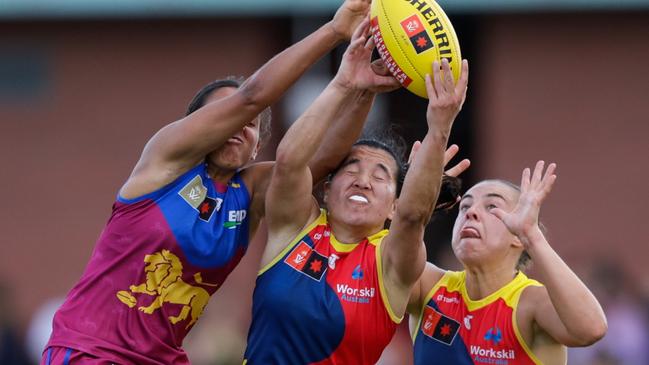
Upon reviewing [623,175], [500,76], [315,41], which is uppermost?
[315,41]

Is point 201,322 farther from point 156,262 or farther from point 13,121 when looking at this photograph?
point 156,262

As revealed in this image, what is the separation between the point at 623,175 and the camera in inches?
567

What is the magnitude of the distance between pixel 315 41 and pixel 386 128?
113cm

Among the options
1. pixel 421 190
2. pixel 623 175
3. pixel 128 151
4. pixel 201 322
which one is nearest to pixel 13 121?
pixel 128 151

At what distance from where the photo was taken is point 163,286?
19.5ft

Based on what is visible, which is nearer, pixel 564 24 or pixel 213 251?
pixel 213 251

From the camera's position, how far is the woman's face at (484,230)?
6.45m

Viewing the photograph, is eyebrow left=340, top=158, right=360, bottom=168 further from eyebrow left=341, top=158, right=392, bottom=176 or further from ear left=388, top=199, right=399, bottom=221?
ear left=388, top=199, right=399, bottom=221

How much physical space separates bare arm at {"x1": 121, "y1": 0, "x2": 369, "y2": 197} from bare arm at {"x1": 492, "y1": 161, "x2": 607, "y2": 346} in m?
1.19

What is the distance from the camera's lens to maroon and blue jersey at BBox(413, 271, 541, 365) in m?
6.28

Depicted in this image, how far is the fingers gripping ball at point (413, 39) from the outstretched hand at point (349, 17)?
186 millimetres

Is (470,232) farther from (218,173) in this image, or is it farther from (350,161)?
(218,173)

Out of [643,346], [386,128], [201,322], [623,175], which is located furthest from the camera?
[623,175]

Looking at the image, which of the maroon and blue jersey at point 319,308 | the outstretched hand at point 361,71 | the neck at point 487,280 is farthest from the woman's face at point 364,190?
the neck at point 487,280
